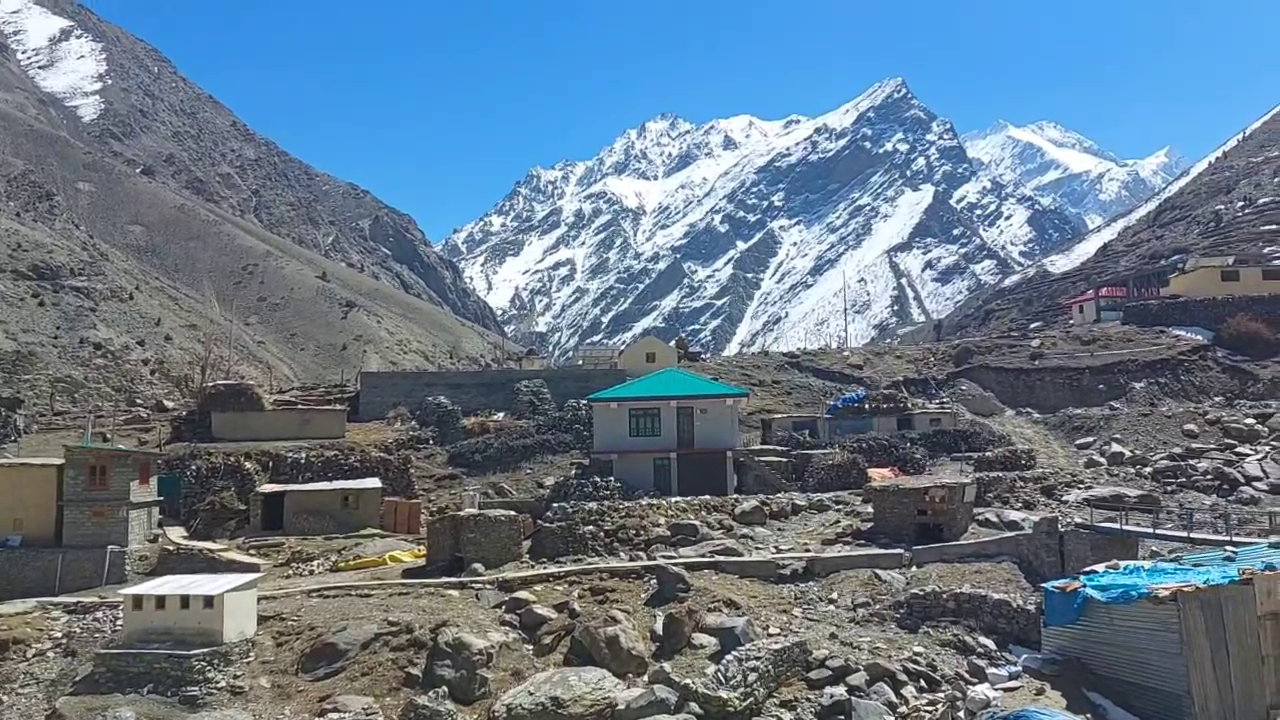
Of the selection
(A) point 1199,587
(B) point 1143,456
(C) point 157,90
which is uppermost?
(C) point 157,90

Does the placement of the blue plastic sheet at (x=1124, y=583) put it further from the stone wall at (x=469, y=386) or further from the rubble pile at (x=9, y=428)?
the rubble pile at (x=9, y=428)

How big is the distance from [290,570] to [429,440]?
1544cm

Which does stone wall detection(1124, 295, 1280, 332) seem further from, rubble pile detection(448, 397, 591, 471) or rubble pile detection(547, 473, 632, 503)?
rubble pile detection(547, 473, 632, 503)

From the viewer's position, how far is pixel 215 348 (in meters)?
74.9

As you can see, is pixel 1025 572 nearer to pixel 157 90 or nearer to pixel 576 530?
pixel 576 530

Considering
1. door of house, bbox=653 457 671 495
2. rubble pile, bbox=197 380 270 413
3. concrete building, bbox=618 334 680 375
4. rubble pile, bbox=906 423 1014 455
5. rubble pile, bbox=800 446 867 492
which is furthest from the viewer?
concrete building, bbox=618 334 680 375

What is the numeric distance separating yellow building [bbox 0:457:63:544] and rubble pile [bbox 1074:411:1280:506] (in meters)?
28.9

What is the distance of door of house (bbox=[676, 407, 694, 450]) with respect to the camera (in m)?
34.5

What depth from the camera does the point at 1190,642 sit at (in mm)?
18281

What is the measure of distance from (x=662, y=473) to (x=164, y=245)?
82.4m

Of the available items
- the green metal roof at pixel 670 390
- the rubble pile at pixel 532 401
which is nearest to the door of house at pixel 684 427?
the green metal roof at pixel 670 390

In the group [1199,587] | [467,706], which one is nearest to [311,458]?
[467,706]

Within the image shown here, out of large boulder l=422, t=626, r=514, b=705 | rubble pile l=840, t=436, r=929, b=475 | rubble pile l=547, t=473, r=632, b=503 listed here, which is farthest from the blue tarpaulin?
large boulder l=422, t=626, r=514, b=705

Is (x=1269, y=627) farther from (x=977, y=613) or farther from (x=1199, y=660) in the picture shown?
(x=977, y=613)
